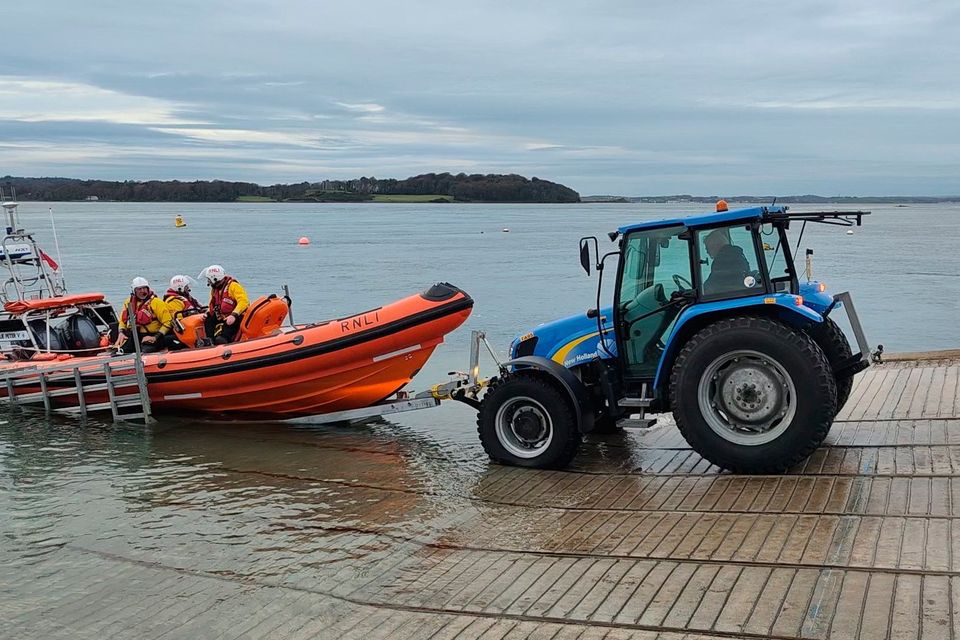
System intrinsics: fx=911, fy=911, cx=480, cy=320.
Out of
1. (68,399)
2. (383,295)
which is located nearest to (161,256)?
(383,295)

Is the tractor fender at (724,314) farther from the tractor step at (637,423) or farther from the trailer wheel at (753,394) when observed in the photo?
the tractor step at (637,423)

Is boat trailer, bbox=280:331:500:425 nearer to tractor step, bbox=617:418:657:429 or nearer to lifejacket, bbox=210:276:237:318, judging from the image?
tractor step, bbox=617:418:657:429

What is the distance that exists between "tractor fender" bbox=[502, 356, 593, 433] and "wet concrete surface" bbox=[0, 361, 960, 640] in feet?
1.38

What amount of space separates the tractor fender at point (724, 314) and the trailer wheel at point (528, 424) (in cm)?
79

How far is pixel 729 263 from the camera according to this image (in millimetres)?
6375

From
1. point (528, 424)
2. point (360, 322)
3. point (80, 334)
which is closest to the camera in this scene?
point (528, 424)

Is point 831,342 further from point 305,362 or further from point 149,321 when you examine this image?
point 149,321

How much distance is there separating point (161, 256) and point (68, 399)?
33.1 m

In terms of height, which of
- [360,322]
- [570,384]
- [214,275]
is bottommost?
[570,384]

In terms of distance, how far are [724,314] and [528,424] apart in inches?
70.1

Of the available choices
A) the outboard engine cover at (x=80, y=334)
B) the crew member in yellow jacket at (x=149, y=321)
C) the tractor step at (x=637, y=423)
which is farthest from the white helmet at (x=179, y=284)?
the tractor step at (x=637, y=423)

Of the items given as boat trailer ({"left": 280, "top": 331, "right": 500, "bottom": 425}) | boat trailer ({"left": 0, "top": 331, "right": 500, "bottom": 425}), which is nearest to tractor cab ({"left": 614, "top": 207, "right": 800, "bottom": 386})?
boat trailer ({"left": 280, "top": 331, "right": 500, "bottom": 425})

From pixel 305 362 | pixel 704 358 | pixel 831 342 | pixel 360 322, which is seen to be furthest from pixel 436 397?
pixel 831 342

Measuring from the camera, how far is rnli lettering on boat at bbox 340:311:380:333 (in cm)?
959
